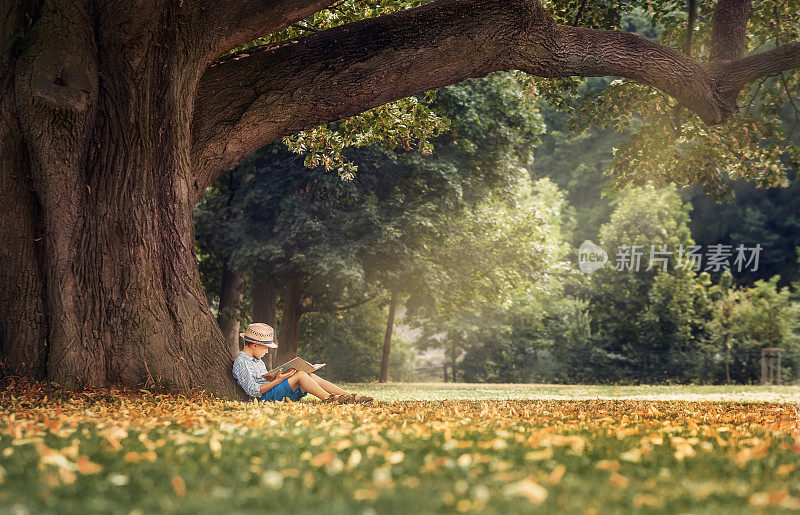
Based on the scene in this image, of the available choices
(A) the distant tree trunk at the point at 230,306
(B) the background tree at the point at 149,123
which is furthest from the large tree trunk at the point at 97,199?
(A) the distant tree trunk at the point at 230,306

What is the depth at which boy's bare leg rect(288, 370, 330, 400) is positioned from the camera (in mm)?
7746

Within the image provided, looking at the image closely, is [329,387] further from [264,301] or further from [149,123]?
[264,301]

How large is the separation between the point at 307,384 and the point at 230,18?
4365mm

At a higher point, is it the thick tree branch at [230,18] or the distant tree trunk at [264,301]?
the thick tree branch at [230,18]

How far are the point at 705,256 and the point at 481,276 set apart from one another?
23077 millimetres

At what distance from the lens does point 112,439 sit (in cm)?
365

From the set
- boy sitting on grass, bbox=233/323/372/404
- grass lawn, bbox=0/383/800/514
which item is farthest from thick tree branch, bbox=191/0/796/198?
grass lawn, bbox=0/383/800/514

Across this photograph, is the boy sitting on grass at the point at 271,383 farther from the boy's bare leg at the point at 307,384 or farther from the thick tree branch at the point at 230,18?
the thick tree branch at the point at 230,18

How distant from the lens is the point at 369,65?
7727 millimetres

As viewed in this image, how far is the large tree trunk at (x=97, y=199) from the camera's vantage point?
6.89m

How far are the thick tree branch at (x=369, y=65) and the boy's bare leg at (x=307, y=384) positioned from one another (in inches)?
104

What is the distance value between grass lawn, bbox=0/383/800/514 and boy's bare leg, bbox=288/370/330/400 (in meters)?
2.54

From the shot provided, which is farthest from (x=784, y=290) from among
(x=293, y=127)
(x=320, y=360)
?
(x=293, y=127)

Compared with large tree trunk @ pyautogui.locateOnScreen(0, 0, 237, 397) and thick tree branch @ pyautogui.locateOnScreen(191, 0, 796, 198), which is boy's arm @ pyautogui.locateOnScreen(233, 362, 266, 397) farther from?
thick tree branch @ pyautogui.locateOnScreen(191, 0, 796, 198)
